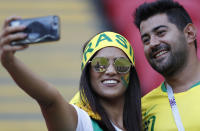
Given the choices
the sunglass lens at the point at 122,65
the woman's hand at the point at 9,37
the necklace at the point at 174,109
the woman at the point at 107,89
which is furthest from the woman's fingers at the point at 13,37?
the necklace at the point at 174,109

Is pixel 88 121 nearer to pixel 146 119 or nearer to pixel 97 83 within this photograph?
pixel 97 83

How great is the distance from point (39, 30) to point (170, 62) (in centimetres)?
144

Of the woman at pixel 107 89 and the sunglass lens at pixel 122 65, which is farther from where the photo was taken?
the sunglass lens at pixel 122 65

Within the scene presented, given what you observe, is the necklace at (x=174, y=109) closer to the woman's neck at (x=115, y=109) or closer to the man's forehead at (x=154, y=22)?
the woman's neck at (x=115, y=109)

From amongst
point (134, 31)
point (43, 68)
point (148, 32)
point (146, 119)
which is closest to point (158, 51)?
point (148, 32)

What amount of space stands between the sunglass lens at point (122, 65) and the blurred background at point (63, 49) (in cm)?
232

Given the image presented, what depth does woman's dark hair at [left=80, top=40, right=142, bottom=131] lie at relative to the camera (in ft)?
7.89

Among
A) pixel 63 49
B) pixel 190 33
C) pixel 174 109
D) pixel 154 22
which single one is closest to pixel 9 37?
pixel 174 109

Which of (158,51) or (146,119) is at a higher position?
(158,51)

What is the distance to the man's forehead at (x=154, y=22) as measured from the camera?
2869 mm

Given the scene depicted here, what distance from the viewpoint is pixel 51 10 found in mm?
6066

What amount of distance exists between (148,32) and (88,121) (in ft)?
3.30

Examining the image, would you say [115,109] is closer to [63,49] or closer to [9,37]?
[9,37]

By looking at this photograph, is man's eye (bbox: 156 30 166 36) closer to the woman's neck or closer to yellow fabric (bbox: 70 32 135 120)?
yellow fabric (bbox: 70 32 135 120)
